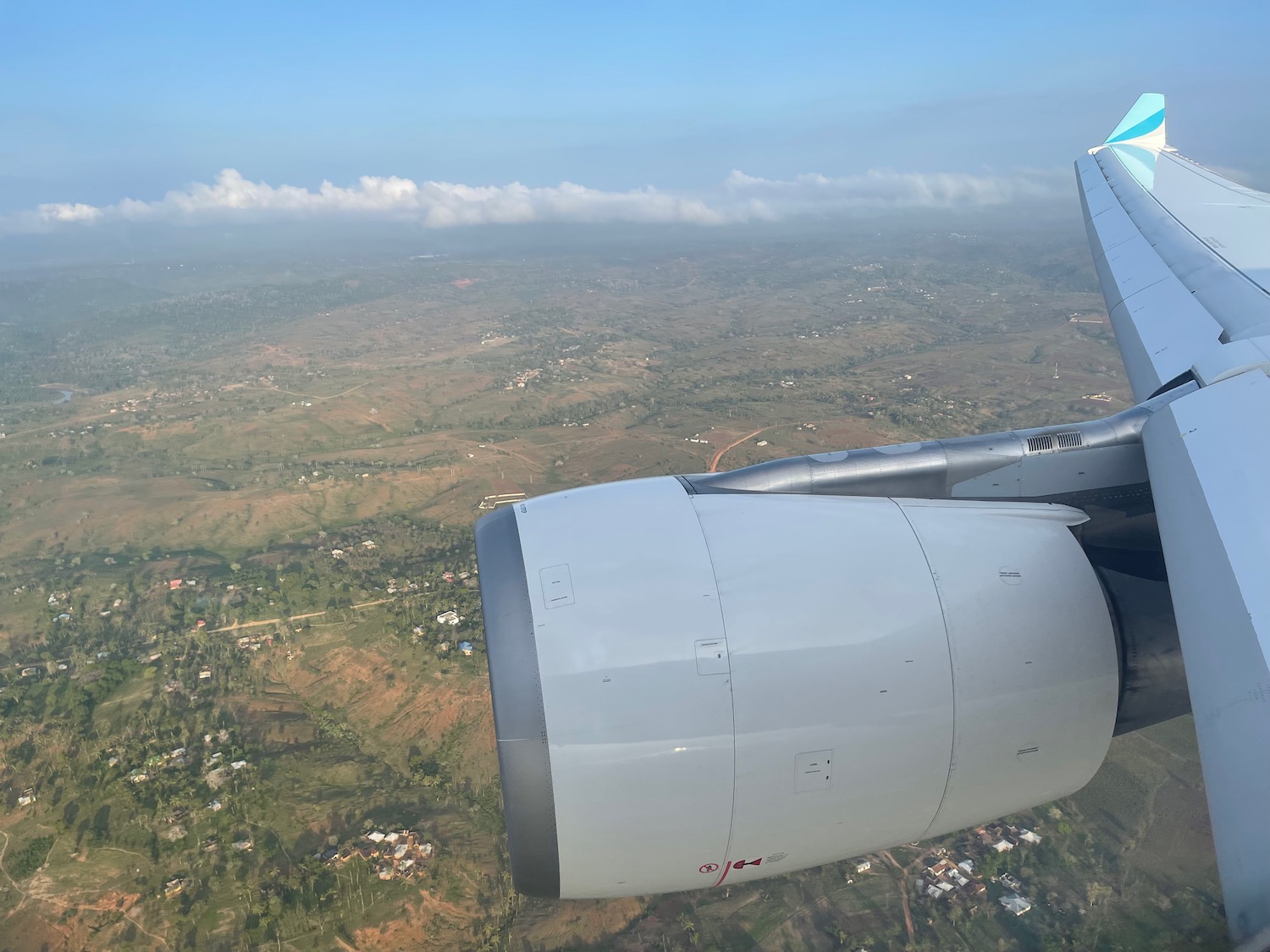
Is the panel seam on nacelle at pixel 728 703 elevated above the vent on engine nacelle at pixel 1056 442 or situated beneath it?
situated beneath

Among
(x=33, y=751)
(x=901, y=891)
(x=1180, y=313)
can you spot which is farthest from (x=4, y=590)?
(x=1180, y=313)

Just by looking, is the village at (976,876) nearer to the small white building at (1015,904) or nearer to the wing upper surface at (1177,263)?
the small white building at (1015,904)

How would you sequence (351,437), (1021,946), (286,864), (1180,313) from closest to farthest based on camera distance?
(1180,313)
(1021,946)
(286,864)
(351,437)

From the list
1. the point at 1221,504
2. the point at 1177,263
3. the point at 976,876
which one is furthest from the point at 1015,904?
the point at 1221,504

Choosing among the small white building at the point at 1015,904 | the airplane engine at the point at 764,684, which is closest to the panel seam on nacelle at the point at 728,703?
the airplane engine at the point at 764,684

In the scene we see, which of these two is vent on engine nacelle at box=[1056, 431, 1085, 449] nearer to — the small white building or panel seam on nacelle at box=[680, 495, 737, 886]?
panel seam on nacelle at box=[680, 495, 737, 886]

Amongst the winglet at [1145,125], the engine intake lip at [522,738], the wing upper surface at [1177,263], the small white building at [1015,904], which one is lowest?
the small white building at [1015,904]

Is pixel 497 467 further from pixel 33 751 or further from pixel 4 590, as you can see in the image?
pixel 33 751
